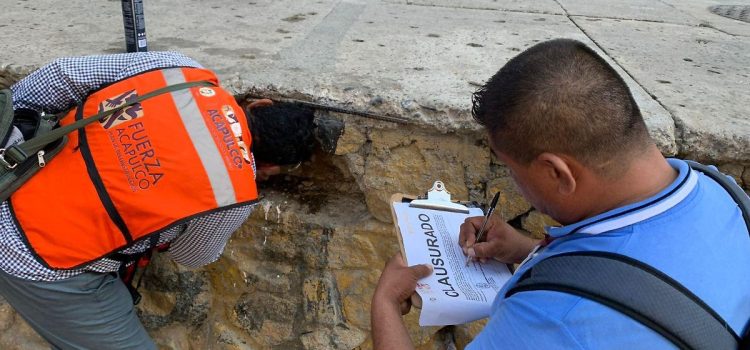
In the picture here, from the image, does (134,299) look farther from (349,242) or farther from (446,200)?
(446,200)

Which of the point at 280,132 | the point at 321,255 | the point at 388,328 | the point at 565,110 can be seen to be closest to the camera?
the point at 565,110

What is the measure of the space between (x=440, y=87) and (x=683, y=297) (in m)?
1.40

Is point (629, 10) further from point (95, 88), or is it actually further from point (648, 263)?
point (648, 263)

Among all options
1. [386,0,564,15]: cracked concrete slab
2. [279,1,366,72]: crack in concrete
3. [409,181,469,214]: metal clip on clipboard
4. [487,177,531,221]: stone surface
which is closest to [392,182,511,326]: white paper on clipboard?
[409,181,469,214]: metal clip on clipboard

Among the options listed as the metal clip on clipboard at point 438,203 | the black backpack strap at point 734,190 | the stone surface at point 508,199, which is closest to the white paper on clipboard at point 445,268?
the metal clip on clipboard at point 438,203

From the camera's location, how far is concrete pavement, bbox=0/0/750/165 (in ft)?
6.64

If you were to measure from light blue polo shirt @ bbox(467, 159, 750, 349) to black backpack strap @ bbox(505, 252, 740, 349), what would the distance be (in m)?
0.01

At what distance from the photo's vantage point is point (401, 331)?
1255mm

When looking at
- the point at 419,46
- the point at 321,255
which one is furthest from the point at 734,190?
the point at 419,46

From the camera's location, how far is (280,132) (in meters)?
1.83

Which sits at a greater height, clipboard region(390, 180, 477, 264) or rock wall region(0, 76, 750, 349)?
clipboard region(390, 180, 477, 264)

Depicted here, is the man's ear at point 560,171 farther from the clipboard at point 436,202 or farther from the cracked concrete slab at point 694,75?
the cracked concrete slab at point 694,75

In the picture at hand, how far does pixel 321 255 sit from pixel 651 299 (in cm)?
150

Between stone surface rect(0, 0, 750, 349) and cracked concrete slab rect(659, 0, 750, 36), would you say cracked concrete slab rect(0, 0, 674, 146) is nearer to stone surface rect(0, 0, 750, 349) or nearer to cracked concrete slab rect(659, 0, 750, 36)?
stone surface rect(0, 0, 750, 349)
